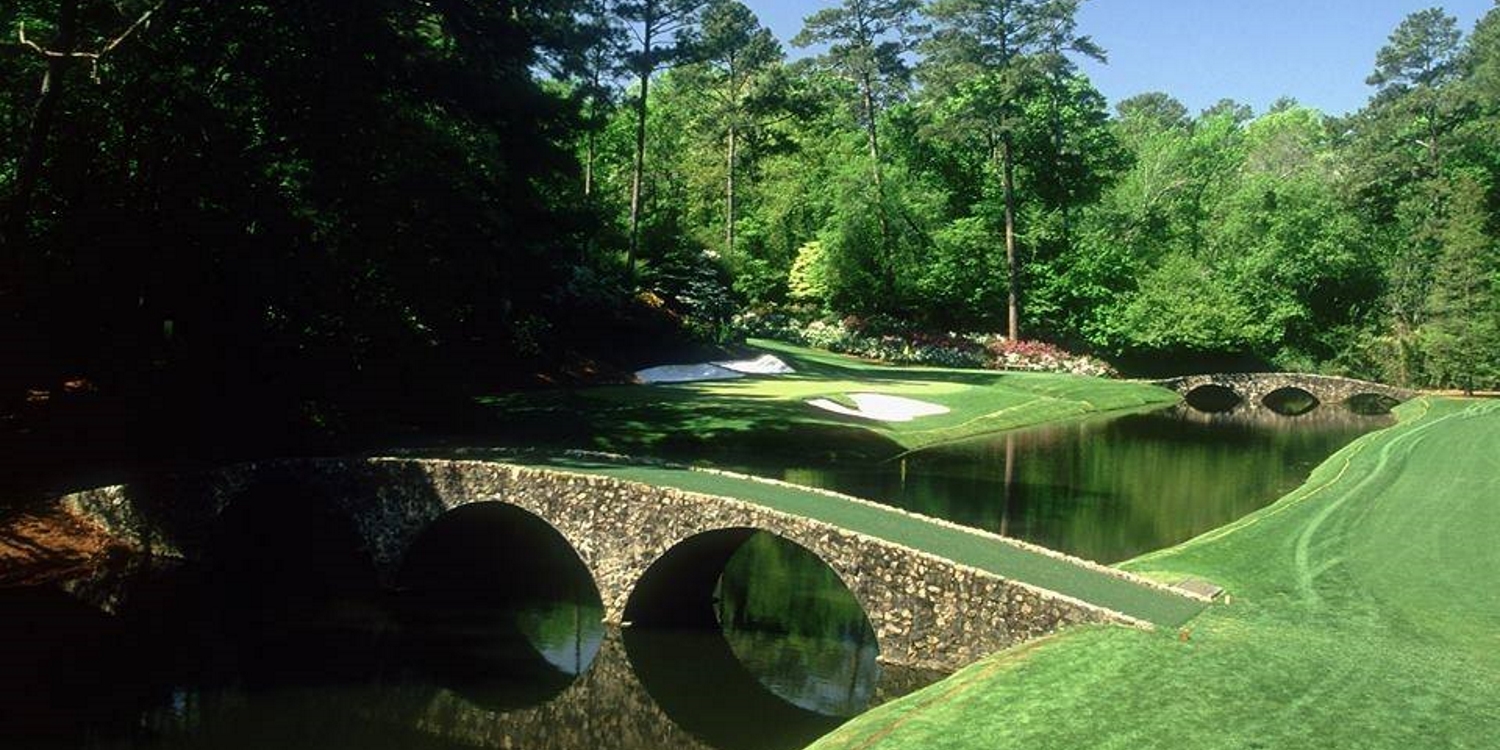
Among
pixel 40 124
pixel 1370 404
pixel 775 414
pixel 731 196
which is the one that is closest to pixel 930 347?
pixel 731 196

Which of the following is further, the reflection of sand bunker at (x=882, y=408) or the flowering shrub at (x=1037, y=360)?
the flowering shrub at (x=1037, y=360)

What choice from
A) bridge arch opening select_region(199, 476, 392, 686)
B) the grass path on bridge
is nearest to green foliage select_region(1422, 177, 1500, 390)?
the grass path on bridge

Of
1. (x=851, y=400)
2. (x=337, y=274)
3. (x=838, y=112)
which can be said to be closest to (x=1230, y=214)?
(x=838, y=112)

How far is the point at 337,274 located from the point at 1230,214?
5884 centimetres

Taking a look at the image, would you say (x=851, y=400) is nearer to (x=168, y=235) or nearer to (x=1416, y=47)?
(x=168, y=235)

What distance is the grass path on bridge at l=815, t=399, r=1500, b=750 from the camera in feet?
35.7

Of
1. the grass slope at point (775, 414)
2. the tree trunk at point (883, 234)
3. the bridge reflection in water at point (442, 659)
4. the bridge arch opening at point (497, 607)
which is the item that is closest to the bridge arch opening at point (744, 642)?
the bridge reflection in water at point (442, 659)

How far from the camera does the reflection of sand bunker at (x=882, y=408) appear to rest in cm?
3804

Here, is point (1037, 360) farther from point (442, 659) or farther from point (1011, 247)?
point (442, 659)

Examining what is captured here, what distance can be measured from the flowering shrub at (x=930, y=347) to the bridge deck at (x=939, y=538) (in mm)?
38332

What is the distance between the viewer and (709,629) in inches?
734

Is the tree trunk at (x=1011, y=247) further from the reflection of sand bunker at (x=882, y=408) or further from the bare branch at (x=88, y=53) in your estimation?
the bare branch at (x=88, y=53)

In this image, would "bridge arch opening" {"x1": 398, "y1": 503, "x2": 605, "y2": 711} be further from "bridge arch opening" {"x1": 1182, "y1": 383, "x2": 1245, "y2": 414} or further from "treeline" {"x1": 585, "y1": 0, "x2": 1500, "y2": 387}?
"bridge arch opening" {"x1": 1182, "y1": 383, "x2": 1245, "y2": 414}

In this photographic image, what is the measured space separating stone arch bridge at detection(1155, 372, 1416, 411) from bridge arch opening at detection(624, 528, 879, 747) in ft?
143
